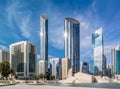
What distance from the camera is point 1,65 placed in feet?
455

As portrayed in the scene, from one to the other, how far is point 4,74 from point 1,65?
5207 millimetres

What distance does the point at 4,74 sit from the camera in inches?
5458
